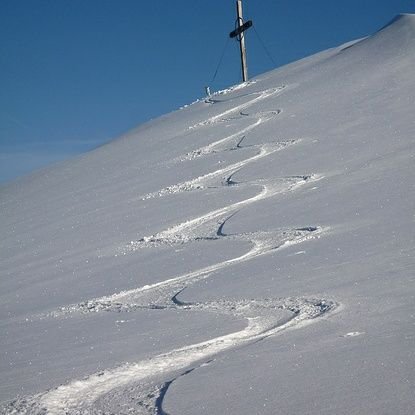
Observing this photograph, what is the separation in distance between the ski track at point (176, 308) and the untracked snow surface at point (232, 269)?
1cm

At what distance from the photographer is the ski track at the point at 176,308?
9.70 ft

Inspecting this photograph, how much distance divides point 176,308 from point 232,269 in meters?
0.73

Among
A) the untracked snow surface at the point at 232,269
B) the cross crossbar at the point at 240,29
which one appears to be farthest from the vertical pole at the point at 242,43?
the untracked snow surface at the point at 232,269

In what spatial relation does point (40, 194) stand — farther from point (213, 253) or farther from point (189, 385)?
point (189, 385)

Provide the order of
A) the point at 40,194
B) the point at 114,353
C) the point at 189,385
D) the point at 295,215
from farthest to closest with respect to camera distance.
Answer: the point at 40,194 → the point at 295,215 → the point at 114,353 → the point at 189,385

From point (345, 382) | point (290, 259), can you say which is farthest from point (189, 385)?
point (290, 259)

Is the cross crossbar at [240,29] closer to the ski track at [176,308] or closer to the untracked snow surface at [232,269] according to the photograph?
the untracked snow surface at [232,269]

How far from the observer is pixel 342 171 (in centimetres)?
687

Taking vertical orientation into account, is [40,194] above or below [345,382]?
above

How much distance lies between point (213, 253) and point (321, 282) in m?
1.51

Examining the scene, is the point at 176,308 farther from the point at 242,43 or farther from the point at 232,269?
the point at 242,43

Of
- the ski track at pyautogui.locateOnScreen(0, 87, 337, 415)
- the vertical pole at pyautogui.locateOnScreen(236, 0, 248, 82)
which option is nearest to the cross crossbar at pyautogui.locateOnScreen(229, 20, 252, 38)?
the vertical pole at pyautogui.locateOnScreen(236, 0, 248, 82)

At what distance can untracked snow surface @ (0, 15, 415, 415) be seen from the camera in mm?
2857

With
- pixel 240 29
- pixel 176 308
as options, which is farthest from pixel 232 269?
pixel 240 29
